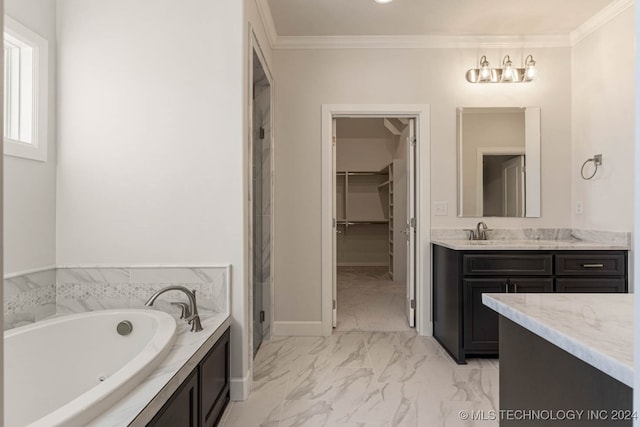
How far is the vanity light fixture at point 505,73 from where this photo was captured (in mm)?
3361

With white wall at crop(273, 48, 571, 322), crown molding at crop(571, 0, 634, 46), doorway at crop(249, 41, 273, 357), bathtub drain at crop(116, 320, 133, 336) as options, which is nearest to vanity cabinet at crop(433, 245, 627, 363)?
white wall at crop(273, 48, 571, 322)

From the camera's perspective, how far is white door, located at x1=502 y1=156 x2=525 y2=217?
3467mm

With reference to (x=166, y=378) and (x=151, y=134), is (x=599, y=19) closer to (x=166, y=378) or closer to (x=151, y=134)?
(x=151, y=134)

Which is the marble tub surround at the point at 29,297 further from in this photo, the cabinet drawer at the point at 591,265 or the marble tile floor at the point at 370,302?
the cabinet drawer at the point at 591,265

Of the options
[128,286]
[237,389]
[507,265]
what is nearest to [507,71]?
[507,265]

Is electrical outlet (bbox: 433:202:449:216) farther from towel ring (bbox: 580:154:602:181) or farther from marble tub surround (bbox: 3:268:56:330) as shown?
marble tub surround (bbox: 3:268:56:330)

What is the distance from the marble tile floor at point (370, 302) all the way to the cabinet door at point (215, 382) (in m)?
1.67

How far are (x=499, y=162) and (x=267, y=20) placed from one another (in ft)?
7.61

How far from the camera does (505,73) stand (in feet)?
11.1

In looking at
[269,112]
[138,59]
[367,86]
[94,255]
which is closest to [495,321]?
[367,86]

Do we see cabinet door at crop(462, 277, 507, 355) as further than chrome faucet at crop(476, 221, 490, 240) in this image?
No

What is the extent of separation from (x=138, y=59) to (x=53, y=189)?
34.7 inches

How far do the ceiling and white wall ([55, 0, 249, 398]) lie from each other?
104 centimetres

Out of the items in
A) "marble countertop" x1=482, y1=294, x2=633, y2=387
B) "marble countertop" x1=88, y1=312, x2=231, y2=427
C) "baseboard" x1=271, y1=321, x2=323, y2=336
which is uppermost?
"marble countertop" x1=482, y1=294, x2=633, y2=387
